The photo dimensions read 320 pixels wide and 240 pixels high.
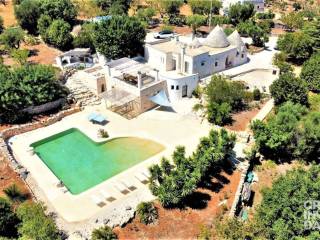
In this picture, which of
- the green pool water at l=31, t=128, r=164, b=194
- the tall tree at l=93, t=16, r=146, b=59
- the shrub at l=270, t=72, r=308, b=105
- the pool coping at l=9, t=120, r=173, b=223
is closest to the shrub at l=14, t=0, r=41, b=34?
the tall tree at l=93, t=16, r=146, b=59

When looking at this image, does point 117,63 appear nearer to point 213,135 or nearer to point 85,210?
point 213,135

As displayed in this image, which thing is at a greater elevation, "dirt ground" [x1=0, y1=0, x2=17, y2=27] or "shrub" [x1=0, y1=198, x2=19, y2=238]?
"dirt ground" [x1=0, y1=0, x2=17, y2=27]

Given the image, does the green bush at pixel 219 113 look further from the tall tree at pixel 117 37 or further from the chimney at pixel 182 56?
the tall tree at pixel 117 37

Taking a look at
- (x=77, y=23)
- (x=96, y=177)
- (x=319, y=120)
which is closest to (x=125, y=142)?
(x=96, y=177)

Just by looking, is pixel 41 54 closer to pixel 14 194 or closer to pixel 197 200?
pixel 14 194

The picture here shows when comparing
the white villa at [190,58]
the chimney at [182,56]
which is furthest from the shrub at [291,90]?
the chimney at [182,56]

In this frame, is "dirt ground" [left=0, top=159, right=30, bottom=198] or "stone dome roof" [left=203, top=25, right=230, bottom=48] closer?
"dirt ground" [left=0, top=159, right=30, bottom=198]

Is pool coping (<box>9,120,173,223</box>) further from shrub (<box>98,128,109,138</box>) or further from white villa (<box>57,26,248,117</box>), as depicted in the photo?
white villa (<box>57,26,248,117</box>)
